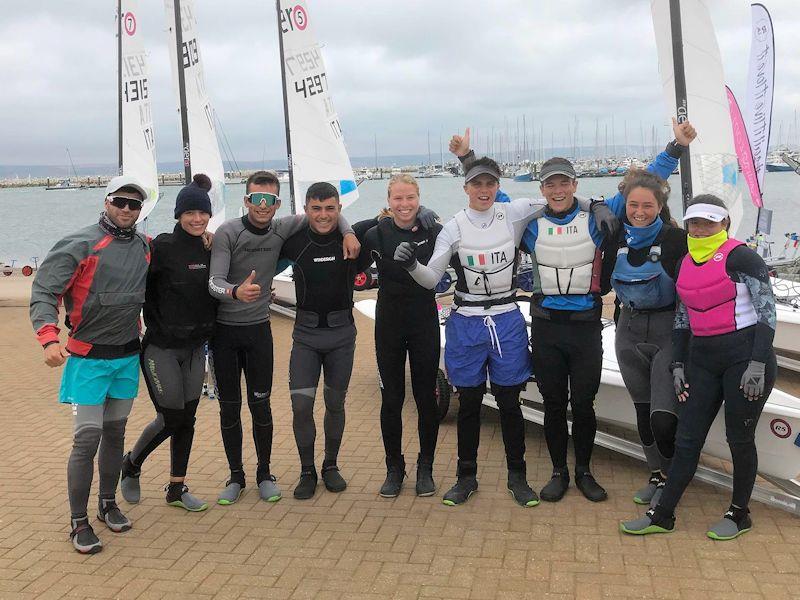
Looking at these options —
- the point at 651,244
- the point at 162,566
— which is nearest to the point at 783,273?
the point at 651,244

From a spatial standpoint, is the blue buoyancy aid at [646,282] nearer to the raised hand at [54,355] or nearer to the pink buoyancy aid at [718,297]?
the pink buoyancy aid at [718,297]

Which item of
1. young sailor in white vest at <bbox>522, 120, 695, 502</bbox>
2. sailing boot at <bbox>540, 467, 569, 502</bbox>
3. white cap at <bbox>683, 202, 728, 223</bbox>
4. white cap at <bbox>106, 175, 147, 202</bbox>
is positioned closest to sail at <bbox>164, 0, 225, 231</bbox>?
white cap at <bbox>106, 175, 147, 202</bbox>

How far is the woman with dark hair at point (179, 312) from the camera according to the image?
12.2 feet

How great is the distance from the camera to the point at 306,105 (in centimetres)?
1202

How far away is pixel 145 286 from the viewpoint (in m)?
3.63

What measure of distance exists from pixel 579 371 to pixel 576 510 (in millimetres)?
770

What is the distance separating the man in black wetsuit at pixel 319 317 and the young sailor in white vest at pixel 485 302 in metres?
0.55

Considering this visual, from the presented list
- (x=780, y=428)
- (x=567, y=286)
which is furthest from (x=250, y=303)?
(x=780, y=428)

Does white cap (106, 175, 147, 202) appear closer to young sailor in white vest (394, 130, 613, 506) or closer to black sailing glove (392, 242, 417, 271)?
black sailing glove (392, 242, 417, 271)

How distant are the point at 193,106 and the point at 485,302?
9504 millimetres

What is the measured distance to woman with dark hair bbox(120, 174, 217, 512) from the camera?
3.72 meters

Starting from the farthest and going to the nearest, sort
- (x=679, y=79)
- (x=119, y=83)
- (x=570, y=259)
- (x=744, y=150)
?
(x=119, y=83), (x=744, y=150), (x=679, y=79), (x=570, y=259)

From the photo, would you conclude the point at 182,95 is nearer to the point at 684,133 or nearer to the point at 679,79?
A: the point at 679,79

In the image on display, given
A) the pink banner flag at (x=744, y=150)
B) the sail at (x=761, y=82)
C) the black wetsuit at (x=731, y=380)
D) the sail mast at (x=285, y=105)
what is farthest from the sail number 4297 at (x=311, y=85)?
the black wetsuit at (x=731, y=380)
